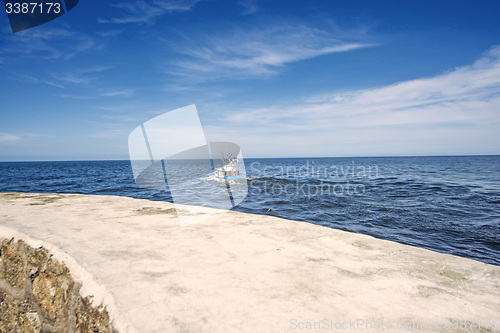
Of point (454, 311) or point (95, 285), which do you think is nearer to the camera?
point (454, 311)

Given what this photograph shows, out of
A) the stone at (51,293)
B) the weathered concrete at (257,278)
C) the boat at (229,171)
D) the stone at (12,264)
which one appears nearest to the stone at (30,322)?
the stone at (51,293)

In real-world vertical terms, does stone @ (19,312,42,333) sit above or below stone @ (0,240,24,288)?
below

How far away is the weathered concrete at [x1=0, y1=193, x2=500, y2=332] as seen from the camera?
2.10 m

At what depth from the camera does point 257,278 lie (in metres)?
2.76

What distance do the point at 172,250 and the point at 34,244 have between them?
77.9 inches

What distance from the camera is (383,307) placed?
2.29 meters

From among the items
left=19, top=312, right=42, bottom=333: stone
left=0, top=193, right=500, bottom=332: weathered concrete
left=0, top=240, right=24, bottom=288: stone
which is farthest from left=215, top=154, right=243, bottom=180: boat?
left=19, top=312, right=42, bottom=333: stone

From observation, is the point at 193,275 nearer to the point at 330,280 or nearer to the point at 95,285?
the point at 95,285

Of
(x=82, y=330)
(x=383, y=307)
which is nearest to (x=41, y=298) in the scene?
(x=82, y=330)

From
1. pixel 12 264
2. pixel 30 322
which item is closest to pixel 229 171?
pixel 12 264

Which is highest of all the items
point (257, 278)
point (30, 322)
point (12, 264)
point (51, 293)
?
point (257, 278)

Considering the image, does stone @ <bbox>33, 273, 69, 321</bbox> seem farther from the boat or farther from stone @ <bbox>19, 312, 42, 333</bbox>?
the boat

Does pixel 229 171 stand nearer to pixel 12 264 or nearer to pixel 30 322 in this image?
pixel 12 264

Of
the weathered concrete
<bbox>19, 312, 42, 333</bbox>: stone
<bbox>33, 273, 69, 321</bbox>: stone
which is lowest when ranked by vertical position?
<bbox>19, 312, 42, 333</bbox>: stone
